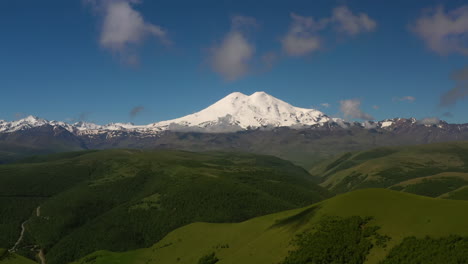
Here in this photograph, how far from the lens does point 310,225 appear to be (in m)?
57.1

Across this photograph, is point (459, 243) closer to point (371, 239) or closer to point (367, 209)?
point (371, 239)

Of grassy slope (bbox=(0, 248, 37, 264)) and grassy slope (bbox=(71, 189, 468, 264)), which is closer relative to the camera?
grassy slope (bbox=(71, 189, 468, 264))

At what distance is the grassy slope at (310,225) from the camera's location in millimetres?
45906

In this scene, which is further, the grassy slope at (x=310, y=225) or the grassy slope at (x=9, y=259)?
the grassy slope at (x=9, y=259)

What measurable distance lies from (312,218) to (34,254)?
177710 millimetres

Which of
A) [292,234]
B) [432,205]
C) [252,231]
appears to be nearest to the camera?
[432,205]

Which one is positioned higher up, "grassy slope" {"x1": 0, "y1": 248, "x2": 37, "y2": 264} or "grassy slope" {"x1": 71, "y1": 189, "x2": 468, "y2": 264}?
"grassy slope" {"x1": 71, "y1": 189, "x2": 468, "y2": 264}

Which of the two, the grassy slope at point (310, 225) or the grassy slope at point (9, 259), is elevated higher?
the grassy slope at point (310, 225)

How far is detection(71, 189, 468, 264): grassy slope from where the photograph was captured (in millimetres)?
45906

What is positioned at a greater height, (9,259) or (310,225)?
(310,225)

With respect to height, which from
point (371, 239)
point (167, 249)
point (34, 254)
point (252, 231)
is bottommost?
point (34, 254)

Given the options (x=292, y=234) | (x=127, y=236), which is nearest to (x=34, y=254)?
(x=127, y=236)

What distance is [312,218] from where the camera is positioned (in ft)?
199

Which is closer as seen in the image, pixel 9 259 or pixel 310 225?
pixel 310 225
